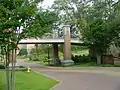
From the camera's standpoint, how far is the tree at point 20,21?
10.4 meters

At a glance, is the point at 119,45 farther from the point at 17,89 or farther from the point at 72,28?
the point at 17,89

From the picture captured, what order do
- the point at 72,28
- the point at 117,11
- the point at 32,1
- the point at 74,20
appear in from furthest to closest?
1. the point at 72,28
2. the point at 74,20
3. the point at 117,11
4. the point at 32,1

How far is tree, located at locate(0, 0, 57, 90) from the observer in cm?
1039

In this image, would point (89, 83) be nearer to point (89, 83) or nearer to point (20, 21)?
point (89, 83)

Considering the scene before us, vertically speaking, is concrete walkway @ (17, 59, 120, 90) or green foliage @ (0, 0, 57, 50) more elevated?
green foliage @ (0, 0, 57, 50)

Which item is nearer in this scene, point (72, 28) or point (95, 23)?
point (95, 23)

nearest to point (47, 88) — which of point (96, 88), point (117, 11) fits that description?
point (96, 88)

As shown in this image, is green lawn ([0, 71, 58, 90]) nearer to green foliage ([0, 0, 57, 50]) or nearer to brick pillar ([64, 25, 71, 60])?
green foliage ([0, 0, 57, 50])

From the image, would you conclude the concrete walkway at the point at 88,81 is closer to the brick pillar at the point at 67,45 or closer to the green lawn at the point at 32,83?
the green lawn at the point at 32,83

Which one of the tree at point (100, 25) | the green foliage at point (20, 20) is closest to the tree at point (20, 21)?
the green foliage at point (20, 20)

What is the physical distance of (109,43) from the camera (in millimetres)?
43250

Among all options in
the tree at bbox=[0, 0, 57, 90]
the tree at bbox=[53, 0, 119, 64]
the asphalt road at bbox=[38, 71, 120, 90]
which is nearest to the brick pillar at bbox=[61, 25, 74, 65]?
the tree at bbox=[53, 0, 119, 64]

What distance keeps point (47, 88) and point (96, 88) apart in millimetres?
2767

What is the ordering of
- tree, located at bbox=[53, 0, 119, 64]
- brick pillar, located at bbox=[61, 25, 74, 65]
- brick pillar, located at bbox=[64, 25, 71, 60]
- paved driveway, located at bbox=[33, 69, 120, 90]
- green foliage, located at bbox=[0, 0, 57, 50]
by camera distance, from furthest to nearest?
brick pillar, located at bbox=[64, 25, 71, 60] → brick pillar, located at bbox=[61, 25, 74, 65] → tree, located at bbox=[53, 0, 119, 64] → paved driveway, located at bbox=[33, 69, 120, 90] → green foliage, located at bbox=[0, 0, 57, 50]
